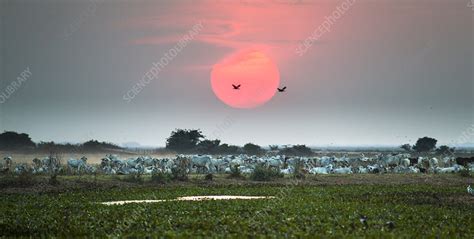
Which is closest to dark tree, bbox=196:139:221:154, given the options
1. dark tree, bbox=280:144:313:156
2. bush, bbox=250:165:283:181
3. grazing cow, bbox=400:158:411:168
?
dark tree, bbox=280:144:313:156

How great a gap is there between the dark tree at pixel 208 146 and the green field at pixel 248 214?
70.5 meters

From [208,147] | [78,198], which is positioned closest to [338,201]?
[78,198]

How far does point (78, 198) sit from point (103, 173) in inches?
784

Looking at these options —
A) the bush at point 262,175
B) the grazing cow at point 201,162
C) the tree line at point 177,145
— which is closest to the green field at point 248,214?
the bush at point 262,175

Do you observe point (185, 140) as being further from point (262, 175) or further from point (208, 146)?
point (262, 175)

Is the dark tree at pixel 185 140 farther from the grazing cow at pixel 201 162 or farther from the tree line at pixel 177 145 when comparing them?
the grazing cow at pixel 201 162

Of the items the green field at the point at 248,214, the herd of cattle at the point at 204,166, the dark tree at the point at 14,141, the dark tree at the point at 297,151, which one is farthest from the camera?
the dark tree at the point at 297,151

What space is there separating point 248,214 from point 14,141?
87.8 m

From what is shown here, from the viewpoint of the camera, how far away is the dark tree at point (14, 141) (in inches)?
4067

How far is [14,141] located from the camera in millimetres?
104625

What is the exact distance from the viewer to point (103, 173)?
52250mm

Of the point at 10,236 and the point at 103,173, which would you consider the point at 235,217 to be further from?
the point at 103,173

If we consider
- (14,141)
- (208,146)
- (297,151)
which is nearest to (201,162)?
(208,146)

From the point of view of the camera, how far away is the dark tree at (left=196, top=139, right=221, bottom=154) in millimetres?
107375
